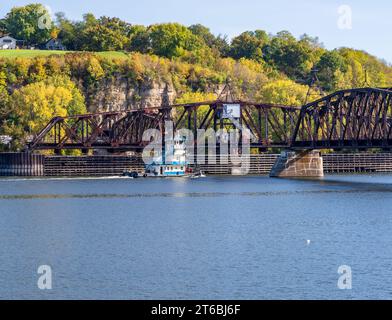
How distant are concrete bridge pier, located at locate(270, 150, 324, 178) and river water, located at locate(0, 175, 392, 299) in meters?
45.1

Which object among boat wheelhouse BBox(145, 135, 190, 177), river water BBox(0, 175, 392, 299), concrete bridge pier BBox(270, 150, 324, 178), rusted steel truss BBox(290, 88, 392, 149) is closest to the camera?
river water BBox(0, 175, 392, 299)

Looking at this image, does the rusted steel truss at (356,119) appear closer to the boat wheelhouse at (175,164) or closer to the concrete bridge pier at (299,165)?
the concrete bridge pier at (299,165)

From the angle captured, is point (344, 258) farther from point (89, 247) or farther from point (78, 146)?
point (78, 146)

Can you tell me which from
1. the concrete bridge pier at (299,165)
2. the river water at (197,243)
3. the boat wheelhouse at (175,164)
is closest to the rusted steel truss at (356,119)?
the concrete bridge pier at (299,165)

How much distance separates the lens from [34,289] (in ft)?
210

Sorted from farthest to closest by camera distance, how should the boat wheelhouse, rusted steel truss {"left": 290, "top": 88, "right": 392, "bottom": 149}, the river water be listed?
the boat wheelhouse → rusted steel truss {"left": 290, "top": 88, "right": 392, "bottom": 149} → the river water

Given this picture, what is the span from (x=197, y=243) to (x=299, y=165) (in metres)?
107

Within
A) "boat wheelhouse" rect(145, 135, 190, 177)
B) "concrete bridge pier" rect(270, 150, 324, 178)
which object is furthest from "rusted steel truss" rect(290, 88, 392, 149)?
"boat wheelhouse" rect(145, 135, 190, 177)

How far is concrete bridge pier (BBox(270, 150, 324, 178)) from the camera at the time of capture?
190m

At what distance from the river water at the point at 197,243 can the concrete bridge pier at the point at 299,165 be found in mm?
45125

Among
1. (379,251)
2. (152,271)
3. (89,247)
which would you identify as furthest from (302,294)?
(89,247)

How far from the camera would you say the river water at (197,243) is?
6494 centimetres

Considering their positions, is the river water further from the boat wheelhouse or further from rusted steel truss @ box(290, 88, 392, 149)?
the boat wheelhouse

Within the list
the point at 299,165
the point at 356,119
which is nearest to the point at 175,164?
the point at 299,165
